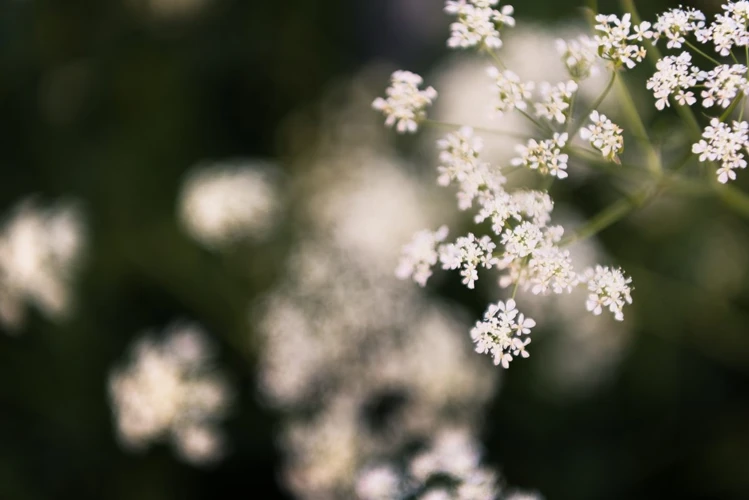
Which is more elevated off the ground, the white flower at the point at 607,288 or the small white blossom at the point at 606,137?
the small white blossom at the point at 606,137

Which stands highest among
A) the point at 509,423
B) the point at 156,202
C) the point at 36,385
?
the point at 156,202

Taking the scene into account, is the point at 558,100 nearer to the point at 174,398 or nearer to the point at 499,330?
the point at 499,330

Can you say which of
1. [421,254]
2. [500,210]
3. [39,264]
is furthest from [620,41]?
[39,264]

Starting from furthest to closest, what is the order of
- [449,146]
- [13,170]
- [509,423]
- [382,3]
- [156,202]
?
1. [382,3]
2. [13,170]
3. [156,202]
4. [509,423]
5. [449,146]

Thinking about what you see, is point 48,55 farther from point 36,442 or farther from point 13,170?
point 36,442

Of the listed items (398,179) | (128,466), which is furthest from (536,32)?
(128,466)

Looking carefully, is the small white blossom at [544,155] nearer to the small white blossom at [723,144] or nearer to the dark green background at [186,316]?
the small white blossom at [723,144]

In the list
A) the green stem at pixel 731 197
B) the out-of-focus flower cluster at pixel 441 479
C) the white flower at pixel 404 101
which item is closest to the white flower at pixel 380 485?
the out-of-focus flower cluster at pixel 441 479
